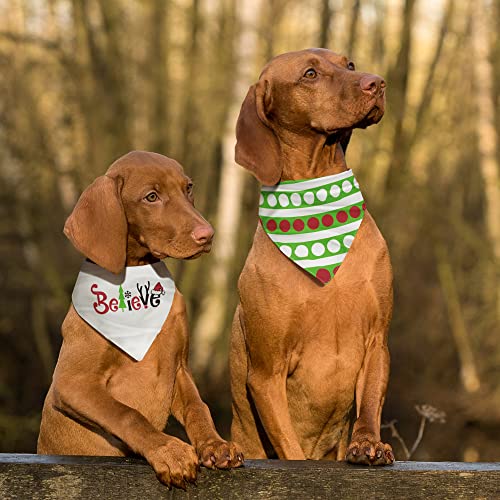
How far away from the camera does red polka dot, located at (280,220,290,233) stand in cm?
516

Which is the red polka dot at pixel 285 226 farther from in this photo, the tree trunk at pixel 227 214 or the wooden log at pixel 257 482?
the tree trunk at pixel 227 214

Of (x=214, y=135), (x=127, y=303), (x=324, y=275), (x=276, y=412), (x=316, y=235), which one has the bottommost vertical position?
(x=276, y=412)

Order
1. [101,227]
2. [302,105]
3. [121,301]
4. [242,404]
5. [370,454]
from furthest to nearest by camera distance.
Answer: [242,404]
[302,105]
[121,301]
[101,227]
[370,454]

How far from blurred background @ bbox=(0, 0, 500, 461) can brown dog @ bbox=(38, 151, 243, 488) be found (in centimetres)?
923

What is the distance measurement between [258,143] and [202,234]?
76cm

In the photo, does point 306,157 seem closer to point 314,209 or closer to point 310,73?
point 314,209

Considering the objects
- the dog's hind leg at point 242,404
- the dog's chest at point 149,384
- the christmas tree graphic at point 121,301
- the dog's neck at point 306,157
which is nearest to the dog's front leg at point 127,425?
the dog's chest at point 149,384

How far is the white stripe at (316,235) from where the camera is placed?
5125 mm

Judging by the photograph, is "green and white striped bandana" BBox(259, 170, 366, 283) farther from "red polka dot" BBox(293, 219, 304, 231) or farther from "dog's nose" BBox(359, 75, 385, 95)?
"dog's nose" BBox(359, 75, 385, 95)

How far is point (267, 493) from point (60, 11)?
38.9ft

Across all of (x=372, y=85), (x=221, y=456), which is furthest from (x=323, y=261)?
(x=221, y=456)

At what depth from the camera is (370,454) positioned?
4426mm

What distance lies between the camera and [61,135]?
15016 millimetres

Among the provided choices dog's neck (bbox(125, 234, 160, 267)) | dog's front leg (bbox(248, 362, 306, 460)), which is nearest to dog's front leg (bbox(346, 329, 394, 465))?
dog's front leg (bbox(248, 362, 306, 460))
